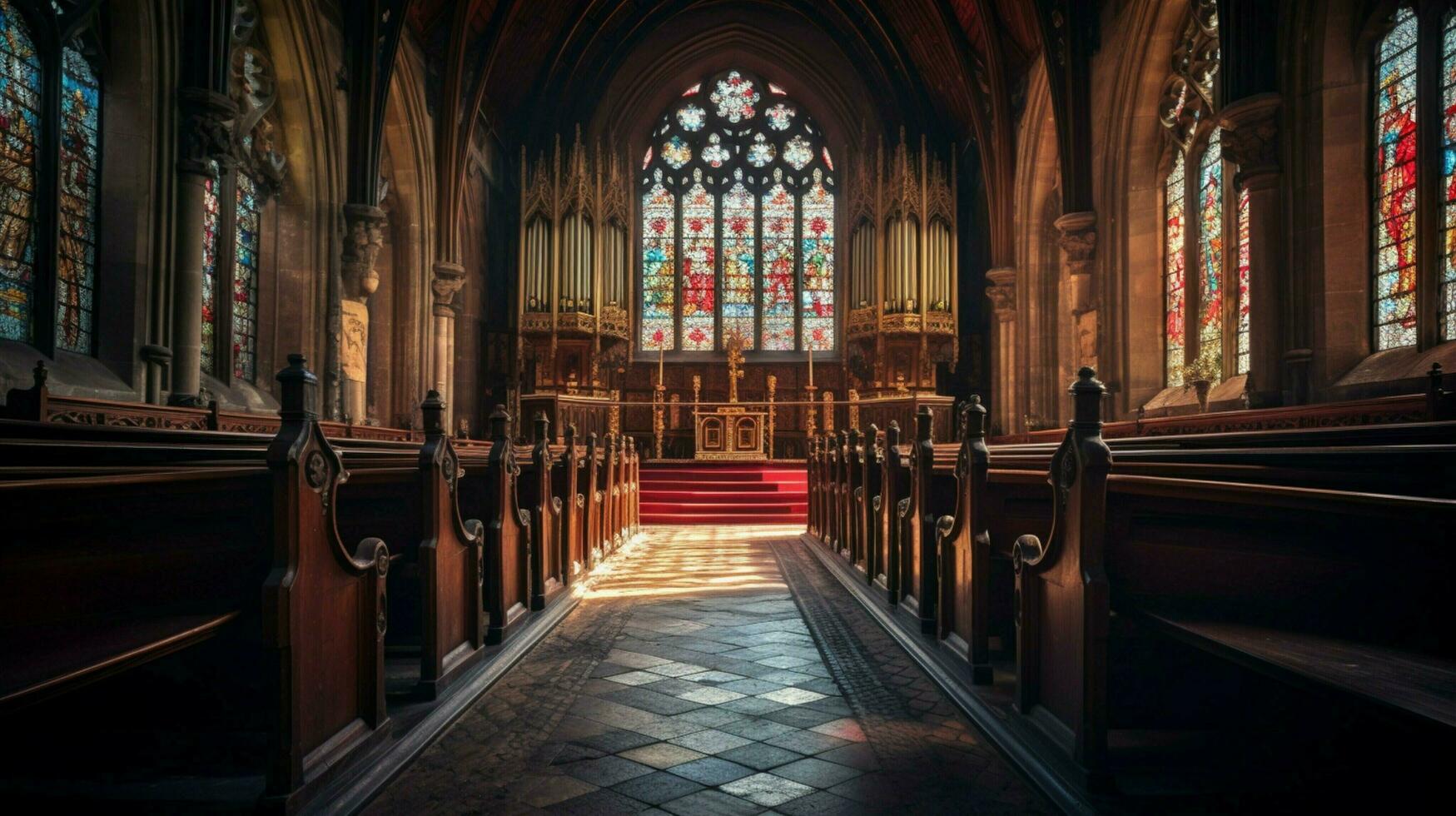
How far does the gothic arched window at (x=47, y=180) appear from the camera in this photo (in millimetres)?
7105

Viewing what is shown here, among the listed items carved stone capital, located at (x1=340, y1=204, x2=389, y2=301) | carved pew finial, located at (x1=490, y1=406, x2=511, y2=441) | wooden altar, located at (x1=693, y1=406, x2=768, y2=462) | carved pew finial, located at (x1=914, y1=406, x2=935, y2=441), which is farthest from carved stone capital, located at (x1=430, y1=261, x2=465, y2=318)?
carved pew finial, located at (x1=914, y1=406, x2=935, y2=441)

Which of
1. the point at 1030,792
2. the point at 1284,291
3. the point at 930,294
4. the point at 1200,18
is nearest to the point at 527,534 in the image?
the point at 1030,792

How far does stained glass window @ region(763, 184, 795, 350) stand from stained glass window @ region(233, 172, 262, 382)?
9861 mm

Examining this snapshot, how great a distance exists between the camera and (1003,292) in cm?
1466

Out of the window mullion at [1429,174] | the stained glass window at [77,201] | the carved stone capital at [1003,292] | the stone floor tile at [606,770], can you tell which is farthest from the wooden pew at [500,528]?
the carved stone capital at [1003,292]

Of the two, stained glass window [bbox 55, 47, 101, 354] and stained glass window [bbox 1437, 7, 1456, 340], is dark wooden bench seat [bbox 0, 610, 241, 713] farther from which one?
stained glass window [bbox 1437, 7, 1456, 340]

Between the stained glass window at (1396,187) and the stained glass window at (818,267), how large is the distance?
11.5 m

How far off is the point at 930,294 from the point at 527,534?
41.9 feet

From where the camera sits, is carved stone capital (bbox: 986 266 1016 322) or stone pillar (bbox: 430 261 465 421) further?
carved stone capital (bbox: 986 266 1016 322)

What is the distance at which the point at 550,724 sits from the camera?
10.3ft

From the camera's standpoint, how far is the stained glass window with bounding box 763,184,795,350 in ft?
61.7

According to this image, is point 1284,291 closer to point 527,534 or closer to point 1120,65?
point 1120,65

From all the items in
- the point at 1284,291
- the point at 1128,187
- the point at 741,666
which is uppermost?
the point at 1128,187

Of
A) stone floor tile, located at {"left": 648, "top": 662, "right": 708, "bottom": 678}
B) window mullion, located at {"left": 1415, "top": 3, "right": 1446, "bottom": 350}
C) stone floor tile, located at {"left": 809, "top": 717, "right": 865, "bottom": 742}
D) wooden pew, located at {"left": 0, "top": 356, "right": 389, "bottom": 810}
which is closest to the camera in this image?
wooden pew, located at {"left": 0, "top": 356, "right": 389, "bottom": 810}
